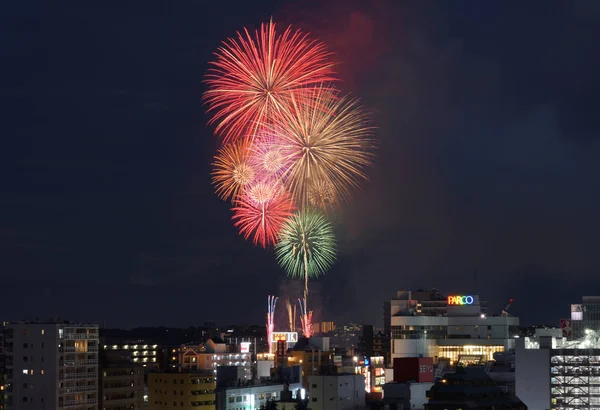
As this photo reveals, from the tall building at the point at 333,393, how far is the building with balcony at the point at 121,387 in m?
13.8

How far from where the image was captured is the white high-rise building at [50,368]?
81.9m

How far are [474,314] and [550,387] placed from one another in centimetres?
4166

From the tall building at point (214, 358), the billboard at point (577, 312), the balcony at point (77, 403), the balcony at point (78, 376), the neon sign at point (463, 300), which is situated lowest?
the balcony at point (77, 403)

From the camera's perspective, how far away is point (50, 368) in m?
82.0

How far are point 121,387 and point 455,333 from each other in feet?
163

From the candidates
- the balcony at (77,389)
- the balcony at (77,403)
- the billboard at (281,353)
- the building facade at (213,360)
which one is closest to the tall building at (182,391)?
the balcony at (77,403)

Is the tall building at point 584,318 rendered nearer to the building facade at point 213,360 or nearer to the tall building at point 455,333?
the tall building at point 455,333

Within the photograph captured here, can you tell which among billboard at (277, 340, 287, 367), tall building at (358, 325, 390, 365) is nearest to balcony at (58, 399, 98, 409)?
billboard at (277, 340, 287, 367)

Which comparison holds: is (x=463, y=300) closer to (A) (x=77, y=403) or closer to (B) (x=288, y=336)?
(B) (x=288, y=336)

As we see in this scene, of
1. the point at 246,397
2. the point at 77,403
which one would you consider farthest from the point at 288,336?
the point at 77,403

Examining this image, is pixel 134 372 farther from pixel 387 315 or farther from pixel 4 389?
pixel 387 315

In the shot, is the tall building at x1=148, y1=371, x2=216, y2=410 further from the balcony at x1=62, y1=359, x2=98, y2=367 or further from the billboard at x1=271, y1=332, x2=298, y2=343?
the billboard at x1=271, y1=332, x2=298, y2=343

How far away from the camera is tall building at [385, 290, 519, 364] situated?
124 m

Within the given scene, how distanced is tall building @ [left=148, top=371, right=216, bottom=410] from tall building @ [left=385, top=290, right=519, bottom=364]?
39.0 m
